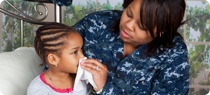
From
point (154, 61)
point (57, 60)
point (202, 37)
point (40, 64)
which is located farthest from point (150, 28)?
point (202, 37)

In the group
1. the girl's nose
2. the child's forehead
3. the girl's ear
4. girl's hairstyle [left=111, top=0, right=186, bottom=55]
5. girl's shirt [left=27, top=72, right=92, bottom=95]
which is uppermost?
girl's hairstyle [left=111, top=0, right=186, bottom=55]

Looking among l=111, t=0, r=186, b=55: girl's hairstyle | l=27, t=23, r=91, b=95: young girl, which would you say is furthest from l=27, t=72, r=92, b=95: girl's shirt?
l=111, t=0, r=186, b=55: girl's hairstyle

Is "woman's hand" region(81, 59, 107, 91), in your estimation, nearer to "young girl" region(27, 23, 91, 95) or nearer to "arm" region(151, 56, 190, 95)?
"young girl" region(27, 23, 91, 95)

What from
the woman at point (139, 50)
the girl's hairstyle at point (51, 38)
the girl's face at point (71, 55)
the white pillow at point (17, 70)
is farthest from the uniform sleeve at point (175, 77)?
the white pillow at point (17, 70)

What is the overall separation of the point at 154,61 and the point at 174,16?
0.33 metres

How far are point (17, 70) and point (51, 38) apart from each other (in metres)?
0.35

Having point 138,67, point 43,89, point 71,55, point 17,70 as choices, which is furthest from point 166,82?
point 17,70

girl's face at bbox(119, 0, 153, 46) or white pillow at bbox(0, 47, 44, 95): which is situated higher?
girl's face at bbox(119, 0, 153, 46)

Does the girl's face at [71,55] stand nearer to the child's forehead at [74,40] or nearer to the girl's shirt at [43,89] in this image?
the child's forehead at [74,40]

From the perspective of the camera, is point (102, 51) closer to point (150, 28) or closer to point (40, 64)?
point (150, 28)

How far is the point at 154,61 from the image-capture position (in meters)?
1.30

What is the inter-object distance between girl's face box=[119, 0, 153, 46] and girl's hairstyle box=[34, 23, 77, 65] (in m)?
0.32

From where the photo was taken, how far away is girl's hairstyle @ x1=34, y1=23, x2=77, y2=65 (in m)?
1.12

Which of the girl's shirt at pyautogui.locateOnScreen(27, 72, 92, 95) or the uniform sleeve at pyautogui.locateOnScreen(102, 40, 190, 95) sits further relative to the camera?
the uniform sleeve at pyautogui.locateOnScreen(102, 40, 190, 95)
